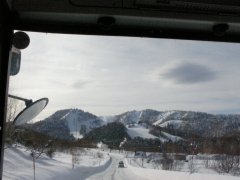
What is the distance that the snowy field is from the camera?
203 centimetres

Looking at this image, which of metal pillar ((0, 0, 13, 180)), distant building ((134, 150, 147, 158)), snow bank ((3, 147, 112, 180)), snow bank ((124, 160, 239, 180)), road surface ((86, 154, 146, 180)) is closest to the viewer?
metal pillar ((0, 0, 13, 180))

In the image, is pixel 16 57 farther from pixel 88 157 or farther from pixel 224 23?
pixel 224 23

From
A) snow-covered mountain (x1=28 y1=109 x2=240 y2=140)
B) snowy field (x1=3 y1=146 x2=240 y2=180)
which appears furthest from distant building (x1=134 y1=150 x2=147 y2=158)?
snow-covered mountain (x1=28 y1=109 x2=240 y2=140)

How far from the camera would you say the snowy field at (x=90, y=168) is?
2025 mm

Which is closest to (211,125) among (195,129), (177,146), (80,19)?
(195,129)

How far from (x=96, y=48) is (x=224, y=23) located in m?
1.04

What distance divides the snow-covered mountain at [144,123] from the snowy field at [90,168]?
245mm

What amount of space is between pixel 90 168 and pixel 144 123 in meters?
0.79

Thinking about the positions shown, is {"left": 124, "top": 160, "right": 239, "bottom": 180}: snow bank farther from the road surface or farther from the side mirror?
the side mirror

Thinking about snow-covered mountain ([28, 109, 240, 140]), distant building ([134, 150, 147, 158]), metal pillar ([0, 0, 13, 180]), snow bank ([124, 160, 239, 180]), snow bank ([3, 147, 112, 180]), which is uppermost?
metal pillar ([0, 0, 13, 180])

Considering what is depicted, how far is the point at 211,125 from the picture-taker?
2211 millimetres

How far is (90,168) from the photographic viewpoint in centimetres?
254

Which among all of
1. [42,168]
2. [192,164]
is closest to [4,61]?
[42,168]

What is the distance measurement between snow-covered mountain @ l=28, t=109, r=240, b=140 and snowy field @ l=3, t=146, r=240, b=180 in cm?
25
